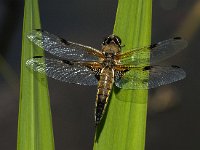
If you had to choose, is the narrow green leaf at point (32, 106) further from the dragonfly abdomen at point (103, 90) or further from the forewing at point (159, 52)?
the forewing at point (159, 52)

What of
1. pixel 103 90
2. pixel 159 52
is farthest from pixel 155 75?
pixel 103 90

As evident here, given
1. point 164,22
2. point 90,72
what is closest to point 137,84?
point 90,72

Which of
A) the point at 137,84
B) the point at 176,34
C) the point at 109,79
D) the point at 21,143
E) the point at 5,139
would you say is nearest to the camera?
the point at 21,143

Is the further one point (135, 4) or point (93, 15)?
point (93, 15)

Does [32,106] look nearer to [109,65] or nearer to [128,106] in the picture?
[128,106]

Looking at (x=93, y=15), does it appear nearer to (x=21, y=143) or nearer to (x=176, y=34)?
(x=176, y=34)

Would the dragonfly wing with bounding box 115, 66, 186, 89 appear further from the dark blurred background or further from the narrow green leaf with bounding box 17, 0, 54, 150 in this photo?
the dark blurred background

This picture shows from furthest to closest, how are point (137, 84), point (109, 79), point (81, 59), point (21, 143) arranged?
1. point (81, 59)
2. point (109, 79)
3. point (137, 84)
4. point (21, 143)
